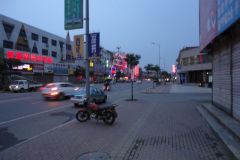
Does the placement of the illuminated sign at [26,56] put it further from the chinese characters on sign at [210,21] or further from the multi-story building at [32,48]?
the chinese characters on sign at [210,21]

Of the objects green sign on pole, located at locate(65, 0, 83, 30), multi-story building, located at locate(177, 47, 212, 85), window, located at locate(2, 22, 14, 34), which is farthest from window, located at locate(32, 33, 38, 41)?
multi-story building, located at locate(177, 47, 212, 85)

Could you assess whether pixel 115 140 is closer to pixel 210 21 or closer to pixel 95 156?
pixel 95 156

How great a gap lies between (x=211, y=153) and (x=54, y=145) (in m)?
4.47

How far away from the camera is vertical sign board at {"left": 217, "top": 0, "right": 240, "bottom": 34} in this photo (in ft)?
16.8

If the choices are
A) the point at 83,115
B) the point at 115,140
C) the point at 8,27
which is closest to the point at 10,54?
the point at 8,27

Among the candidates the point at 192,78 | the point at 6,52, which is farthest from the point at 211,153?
the point at 192,78

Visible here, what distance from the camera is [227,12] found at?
595 cm

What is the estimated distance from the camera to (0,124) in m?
7.36

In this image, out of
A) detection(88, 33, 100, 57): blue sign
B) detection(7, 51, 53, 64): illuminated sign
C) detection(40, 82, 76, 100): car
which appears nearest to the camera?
detection(88, 33, 100, 57): blue sign

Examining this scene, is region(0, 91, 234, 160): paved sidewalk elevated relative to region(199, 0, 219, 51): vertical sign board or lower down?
lower down

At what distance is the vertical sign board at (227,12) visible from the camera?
512cm

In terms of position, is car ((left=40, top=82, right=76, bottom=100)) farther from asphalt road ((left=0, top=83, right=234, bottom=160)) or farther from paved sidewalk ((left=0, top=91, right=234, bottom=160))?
paved sidewalk ((left=0, top=91, right=234, bottom=160))

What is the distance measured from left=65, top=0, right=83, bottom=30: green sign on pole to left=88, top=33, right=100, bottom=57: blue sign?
2.73 feet

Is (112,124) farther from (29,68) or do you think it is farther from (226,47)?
(29,68)
